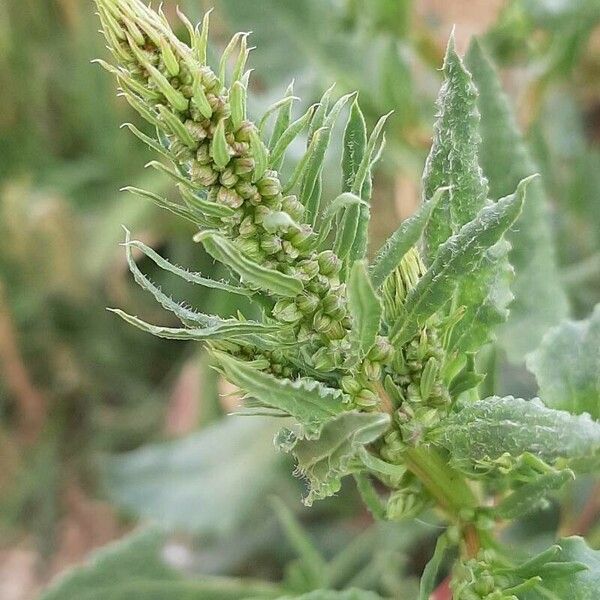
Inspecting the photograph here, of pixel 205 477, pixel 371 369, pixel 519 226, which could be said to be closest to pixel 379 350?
pixel 371 369

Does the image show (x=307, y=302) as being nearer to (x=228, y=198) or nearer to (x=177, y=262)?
(x=228, y=198)

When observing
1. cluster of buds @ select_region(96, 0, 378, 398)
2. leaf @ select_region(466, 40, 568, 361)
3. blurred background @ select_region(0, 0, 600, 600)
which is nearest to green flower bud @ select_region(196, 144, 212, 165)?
cluster of buds @ select_region(96, 0, 378, 398)

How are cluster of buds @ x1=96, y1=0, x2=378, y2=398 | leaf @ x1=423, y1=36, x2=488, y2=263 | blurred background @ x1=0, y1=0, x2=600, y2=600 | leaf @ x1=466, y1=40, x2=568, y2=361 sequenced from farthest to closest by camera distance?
blurred background @ x1=0, y1=0, x2=600, y2=600
leaf @ x1=466, y1=40, x2=568, y2=361
leaf @ x1=423, y1=36, x2=488, y2=263
cluster of buds @ x1=96, y1=0, x2=378, y2=398

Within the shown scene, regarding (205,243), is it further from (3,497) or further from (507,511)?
(3,497)

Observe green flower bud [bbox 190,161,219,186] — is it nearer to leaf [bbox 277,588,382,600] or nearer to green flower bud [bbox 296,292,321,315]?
green flower bud [bbox 296,292,321,315]

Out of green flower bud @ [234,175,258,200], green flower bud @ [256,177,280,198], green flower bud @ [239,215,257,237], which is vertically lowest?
green flower bud @ [239,215,257,237]

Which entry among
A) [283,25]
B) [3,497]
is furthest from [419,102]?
[3,497]
